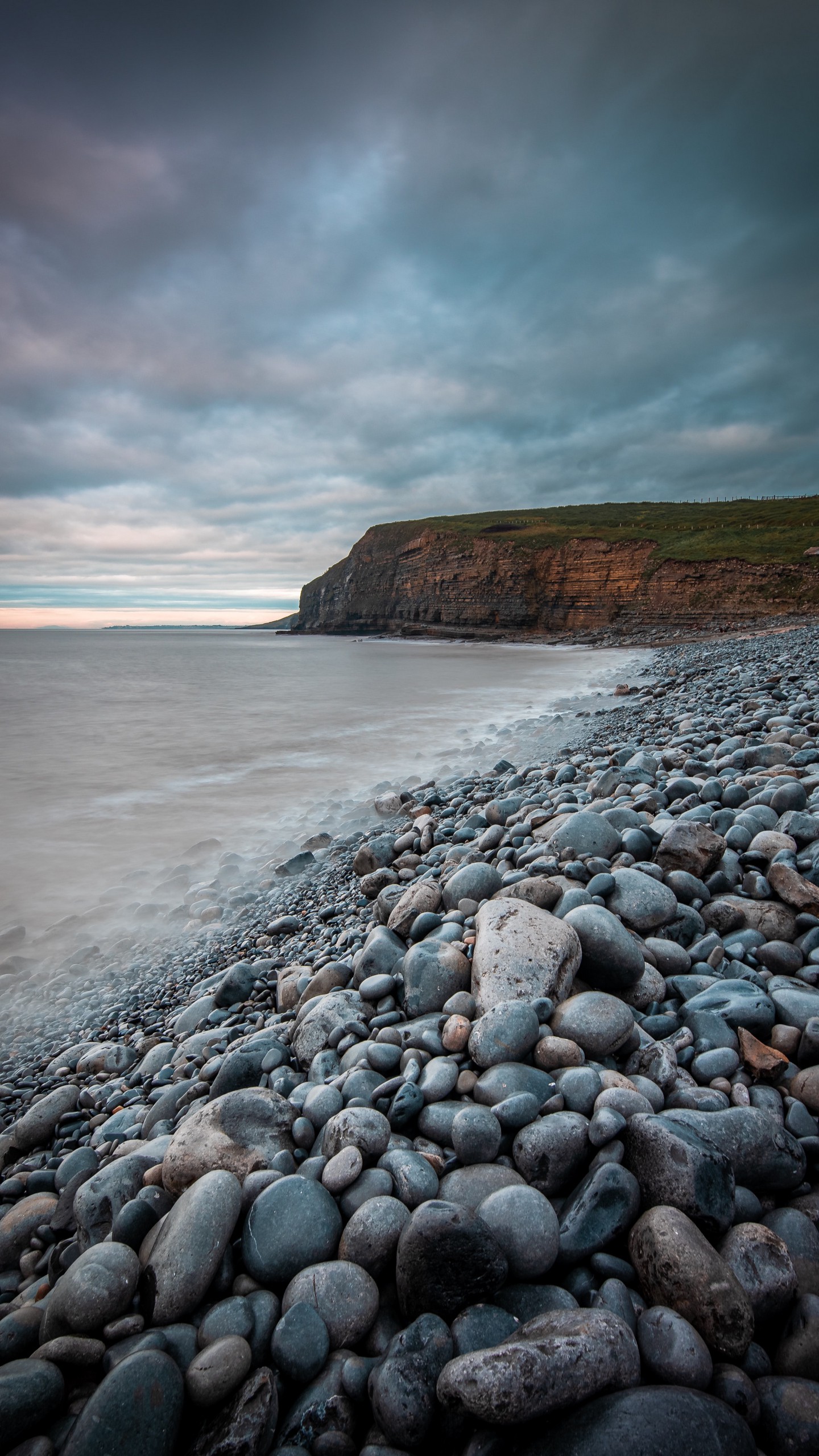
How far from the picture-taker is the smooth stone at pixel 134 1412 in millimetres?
1096

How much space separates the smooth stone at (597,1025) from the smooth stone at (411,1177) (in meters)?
0.57

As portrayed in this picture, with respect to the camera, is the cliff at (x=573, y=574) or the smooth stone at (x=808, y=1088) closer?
the smooth stone at (x=808, y=1088)

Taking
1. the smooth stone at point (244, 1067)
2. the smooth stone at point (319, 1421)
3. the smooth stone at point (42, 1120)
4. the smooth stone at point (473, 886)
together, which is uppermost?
the smooth stone at point (473, 886)

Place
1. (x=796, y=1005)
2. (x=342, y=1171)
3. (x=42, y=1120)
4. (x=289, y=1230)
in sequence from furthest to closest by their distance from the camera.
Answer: (x=42, y=1120), (x=796, y=1005), (x=342, y=1171), (x=289, y=1230)

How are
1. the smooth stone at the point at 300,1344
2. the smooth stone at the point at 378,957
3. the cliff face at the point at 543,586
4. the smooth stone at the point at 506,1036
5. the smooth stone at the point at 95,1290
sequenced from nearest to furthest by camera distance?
the smooth stone at the point at 300,1344 < the smooth stone at the point at 95,1290 < the smooth stone at the point at 506,1036 < the smooth stone at the point at 378,957 < the cliff face at the point at 543,586

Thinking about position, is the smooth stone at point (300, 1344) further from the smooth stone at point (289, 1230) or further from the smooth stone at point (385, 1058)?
the smooth stone at point (385, 1058)

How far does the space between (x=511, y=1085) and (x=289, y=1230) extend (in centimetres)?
67

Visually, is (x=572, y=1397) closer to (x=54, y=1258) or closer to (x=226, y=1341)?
(x=226, y=1341)

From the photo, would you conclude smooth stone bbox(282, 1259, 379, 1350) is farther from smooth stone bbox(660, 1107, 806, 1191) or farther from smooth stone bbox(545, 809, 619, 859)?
smooth stone bbox(545, 809, 619, 859)

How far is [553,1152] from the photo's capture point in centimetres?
150

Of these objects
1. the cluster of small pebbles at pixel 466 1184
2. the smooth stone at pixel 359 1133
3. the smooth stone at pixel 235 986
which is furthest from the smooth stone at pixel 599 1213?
the smooth stone at pixel 235 986

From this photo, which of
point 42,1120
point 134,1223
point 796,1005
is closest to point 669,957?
point 796,1005

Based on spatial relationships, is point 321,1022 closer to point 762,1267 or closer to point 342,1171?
point 342,1171

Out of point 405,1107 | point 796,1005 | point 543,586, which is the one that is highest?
point 543,586
